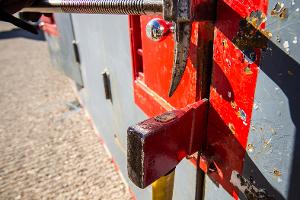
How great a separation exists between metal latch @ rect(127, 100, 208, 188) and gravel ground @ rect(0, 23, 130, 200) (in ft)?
5.21

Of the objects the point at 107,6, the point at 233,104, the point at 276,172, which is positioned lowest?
the point at 276,172

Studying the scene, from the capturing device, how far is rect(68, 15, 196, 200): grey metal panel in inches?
57.3

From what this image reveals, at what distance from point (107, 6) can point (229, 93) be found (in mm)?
403

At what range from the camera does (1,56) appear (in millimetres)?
6309

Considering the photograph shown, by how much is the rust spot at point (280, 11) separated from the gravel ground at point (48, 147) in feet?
6.52

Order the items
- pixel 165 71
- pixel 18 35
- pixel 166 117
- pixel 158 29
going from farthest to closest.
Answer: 1. pixel 18 35
2. pixel 165 71
3. pixel 158 29
4. pixel 166 117

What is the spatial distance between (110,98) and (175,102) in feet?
3.61

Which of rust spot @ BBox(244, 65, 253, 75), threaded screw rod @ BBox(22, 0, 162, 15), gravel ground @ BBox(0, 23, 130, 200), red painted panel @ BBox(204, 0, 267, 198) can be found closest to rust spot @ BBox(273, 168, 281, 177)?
red painted panel @ BBox(204, 0, 267, 198)

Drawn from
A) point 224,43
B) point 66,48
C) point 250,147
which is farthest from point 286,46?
point 66,48

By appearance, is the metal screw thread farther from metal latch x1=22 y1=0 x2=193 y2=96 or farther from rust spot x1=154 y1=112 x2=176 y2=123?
rust spot x1=154 y1=112 x2=176 y2=123

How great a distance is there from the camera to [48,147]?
2.99m

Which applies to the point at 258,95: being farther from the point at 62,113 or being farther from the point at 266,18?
the point at 62,113

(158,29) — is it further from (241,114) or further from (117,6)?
(241,114)

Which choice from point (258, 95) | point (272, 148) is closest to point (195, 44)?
point (258, 95)
